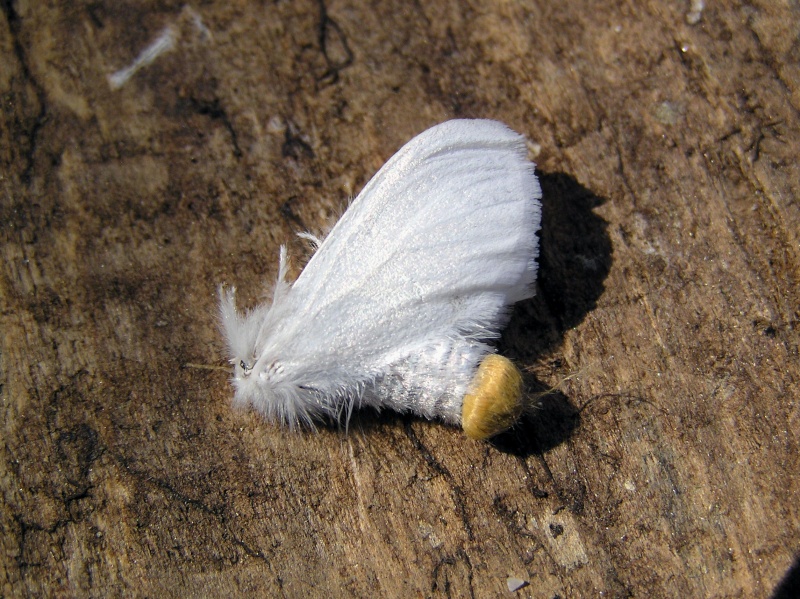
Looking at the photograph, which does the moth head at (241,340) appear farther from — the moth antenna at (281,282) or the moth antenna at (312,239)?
the moth antenna at (312,239)

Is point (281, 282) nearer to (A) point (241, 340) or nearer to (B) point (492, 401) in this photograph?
(A) point (241, 340)

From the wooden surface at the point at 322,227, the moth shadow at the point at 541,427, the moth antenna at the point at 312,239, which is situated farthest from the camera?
the moth antenna at the point at 312,239

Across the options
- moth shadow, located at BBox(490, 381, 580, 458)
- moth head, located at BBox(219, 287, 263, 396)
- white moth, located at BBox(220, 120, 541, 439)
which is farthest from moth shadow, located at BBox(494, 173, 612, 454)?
moth head, located at BBox(219, 287, 263, 396)

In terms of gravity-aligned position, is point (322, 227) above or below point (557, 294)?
below

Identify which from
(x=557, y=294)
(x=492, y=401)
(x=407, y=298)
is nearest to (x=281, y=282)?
(x=407, y=298)

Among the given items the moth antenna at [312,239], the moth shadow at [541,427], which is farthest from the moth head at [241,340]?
the moth shadow at [541,427]

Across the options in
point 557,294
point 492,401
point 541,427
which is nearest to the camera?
point 492,401

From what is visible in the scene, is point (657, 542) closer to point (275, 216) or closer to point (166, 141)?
point (275, 216)
